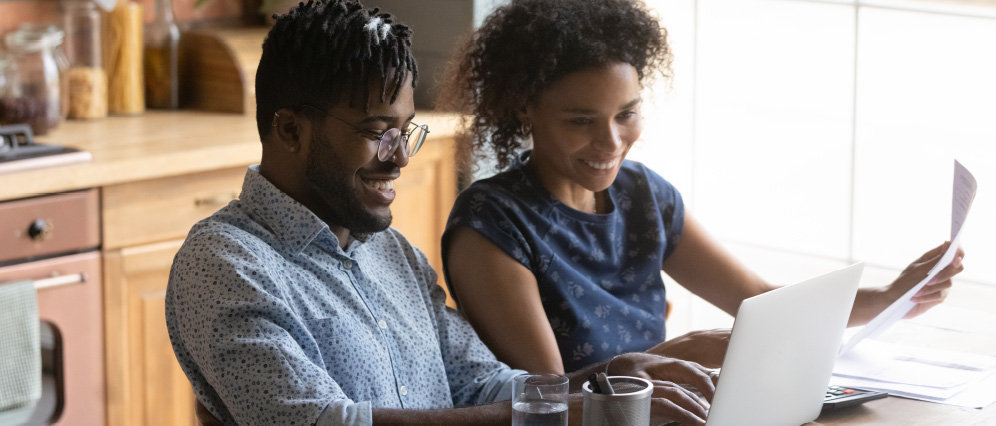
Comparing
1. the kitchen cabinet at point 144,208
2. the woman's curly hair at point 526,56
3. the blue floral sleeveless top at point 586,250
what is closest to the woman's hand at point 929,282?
the blue floral sleeveless top at point 586,250

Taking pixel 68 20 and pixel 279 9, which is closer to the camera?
pixel 68 20

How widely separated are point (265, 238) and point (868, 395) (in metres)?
0.84

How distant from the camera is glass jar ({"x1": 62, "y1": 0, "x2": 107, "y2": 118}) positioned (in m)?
2.87

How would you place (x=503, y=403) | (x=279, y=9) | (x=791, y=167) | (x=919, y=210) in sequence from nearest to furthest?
(x=503, y=403) → (x=279, y=9) → (x=919, y=210) → (x=791, y=167)

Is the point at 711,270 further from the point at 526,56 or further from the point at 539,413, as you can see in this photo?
the point at 539,413

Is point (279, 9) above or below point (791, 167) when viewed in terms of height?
above

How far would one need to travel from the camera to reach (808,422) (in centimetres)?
142

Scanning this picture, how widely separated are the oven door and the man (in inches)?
42.8

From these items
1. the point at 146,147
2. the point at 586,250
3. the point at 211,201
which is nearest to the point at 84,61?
the point at 146,147

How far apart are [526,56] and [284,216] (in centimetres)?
55

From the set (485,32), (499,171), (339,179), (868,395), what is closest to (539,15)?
(485,32)

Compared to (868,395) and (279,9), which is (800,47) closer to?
(279,9)

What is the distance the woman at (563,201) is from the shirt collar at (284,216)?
36 centimetres

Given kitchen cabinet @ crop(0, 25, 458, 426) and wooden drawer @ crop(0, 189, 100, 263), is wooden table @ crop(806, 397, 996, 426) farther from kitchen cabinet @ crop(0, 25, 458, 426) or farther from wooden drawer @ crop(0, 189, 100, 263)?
wooden drawer @ crop(0, 189, 100, 263)
